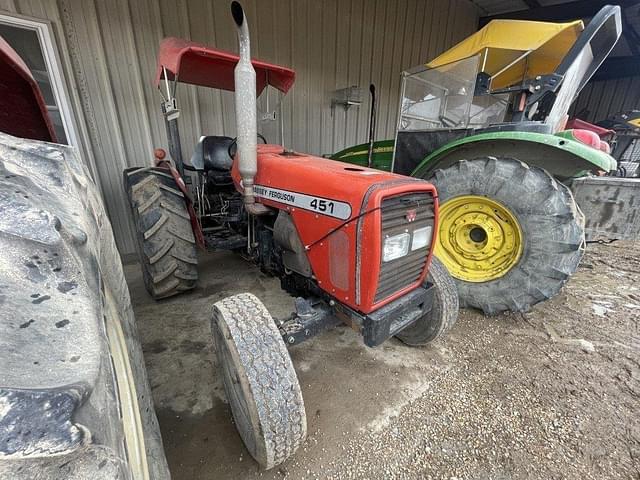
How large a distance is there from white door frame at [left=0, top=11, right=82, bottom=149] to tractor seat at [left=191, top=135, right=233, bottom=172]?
4.27 ft

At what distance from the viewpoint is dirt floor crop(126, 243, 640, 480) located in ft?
4.35

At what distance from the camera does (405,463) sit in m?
1.33

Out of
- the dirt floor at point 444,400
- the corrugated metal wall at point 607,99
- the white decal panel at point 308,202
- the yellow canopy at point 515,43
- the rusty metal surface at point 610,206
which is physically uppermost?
the corrugated metal wall at point 607,99

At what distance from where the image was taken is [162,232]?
89.4 inches

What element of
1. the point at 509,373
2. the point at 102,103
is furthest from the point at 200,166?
the point at 509,373

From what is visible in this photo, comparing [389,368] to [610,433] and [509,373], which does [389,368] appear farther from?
[610,433]

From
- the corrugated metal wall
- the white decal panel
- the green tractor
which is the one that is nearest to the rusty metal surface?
the green tractor

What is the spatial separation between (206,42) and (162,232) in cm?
268

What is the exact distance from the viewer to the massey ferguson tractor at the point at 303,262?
1176 mm

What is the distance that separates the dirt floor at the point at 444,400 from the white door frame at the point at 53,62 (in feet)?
6.68

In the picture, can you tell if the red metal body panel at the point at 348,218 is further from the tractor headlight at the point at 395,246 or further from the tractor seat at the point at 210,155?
the tractor seat at the point at 210,155

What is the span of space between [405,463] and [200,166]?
2859 mm

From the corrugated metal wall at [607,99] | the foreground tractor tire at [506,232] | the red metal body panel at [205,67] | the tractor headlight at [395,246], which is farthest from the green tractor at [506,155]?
the corrugated metal wall at [607,99]

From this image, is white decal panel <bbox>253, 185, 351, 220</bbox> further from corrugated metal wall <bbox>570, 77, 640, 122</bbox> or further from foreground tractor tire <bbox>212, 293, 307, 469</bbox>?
corrugated metal wall <bbox>570, 77, 640, 122</bbox>
